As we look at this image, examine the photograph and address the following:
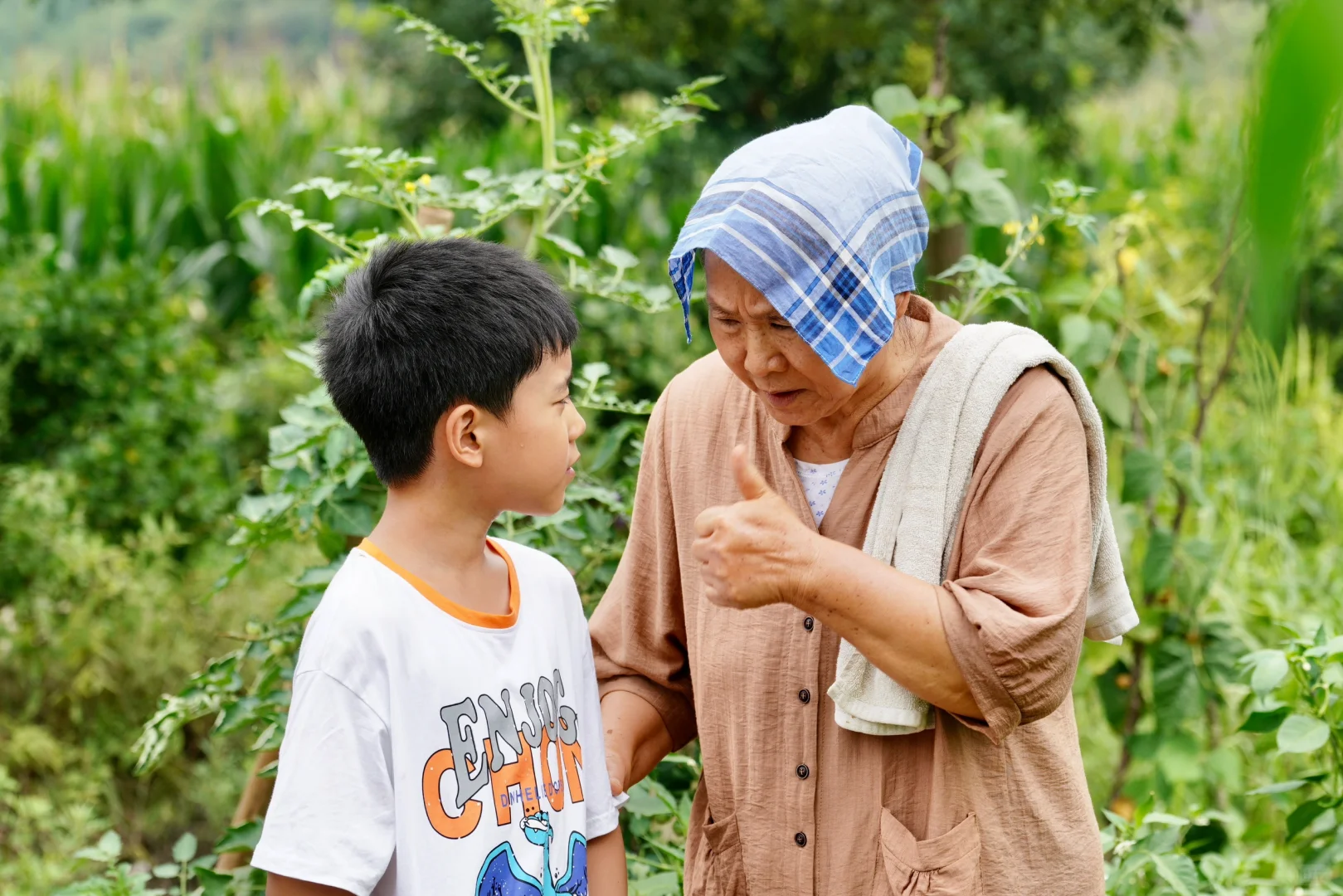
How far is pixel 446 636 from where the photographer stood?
55.1 inches

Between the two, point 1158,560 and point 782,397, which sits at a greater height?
point 782,397

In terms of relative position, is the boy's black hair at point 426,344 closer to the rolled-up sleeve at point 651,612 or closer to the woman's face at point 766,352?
the woman's face at point 766,352

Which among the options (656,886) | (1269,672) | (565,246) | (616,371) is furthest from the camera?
(616,371)

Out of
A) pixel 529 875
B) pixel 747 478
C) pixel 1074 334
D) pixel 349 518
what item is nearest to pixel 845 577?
pixel 747 478

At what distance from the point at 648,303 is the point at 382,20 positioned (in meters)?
9.66

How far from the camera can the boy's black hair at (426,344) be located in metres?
1.44

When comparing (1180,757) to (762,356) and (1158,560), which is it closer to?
(1158,560)

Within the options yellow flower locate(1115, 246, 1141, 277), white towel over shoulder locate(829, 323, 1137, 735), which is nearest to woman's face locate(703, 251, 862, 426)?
white towel over shoulder locate(829, 323, 1137, 735)

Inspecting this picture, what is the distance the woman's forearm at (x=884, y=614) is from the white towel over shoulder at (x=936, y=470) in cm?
7

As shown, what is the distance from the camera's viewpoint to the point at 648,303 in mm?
2354

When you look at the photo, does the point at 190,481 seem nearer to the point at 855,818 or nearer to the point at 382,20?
the point at 855,818

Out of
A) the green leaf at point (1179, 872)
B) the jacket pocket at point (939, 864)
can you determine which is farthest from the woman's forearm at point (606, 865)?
the green leaf at point (1179, 872)

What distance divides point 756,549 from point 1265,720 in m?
1.36

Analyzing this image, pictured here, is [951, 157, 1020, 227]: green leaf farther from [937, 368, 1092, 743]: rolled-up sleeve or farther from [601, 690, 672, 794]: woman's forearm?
[601, 690, 672, 794]: woman's forearm
